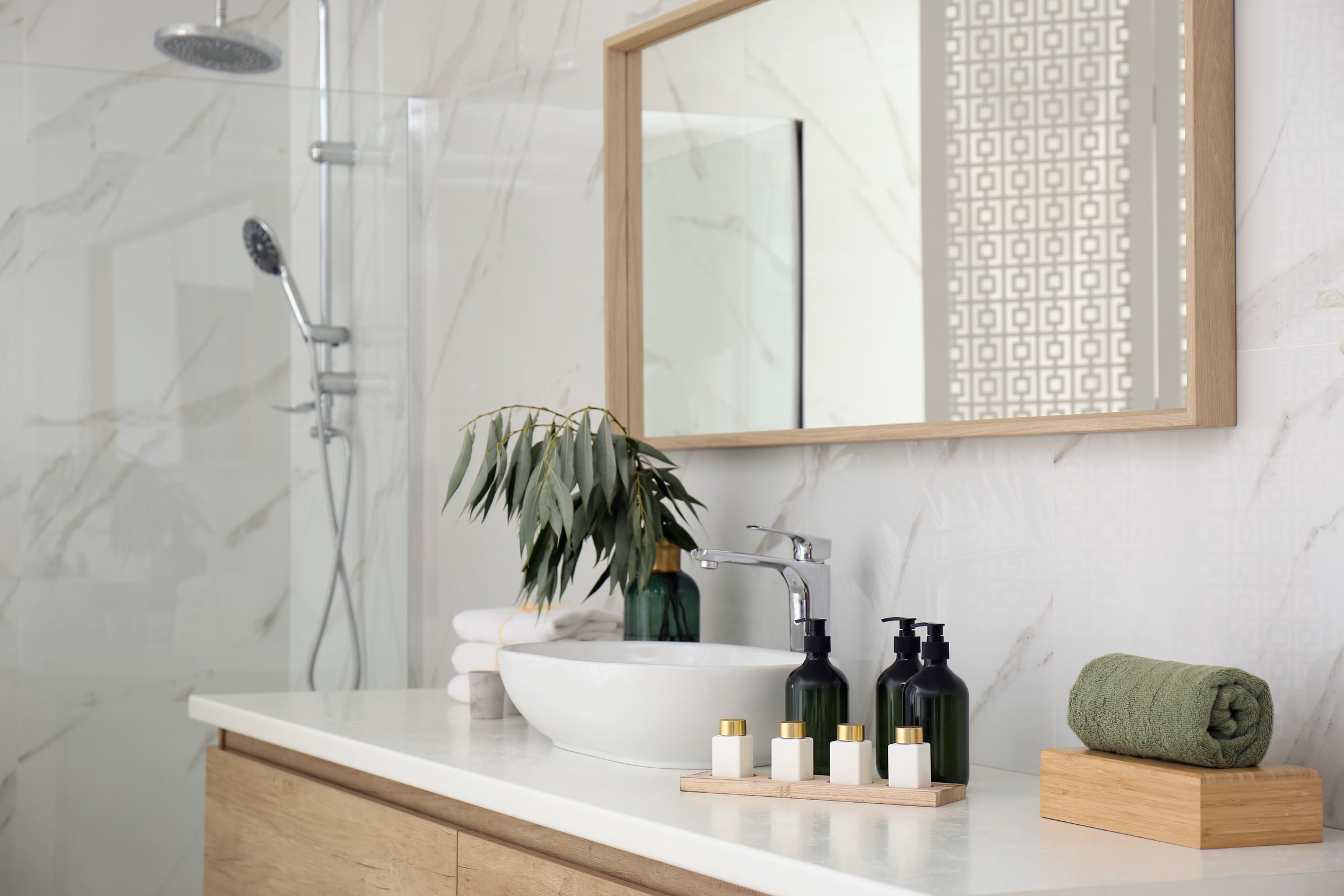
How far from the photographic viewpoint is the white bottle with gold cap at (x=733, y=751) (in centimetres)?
122

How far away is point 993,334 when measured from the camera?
1440 millimetres

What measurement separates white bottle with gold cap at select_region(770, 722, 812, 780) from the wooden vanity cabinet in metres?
0.16

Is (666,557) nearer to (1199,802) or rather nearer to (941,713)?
(941,713)

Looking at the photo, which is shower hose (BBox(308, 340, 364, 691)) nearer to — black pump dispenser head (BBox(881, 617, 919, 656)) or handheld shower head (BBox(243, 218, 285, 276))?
handheld shower head (BBox(243, 218, 285, 276))

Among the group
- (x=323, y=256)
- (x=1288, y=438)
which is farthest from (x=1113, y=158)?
(x=323, y=256)

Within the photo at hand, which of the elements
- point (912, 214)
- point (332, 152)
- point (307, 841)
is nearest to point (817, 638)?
point (912, 214)

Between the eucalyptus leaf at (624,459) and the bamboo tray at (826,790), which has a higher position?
the eucalyptus leaf at (624,459)

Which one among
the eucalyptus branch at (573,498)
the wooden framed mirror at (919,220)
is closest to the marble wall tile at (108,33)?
the wooden framed mirror at (919,220)

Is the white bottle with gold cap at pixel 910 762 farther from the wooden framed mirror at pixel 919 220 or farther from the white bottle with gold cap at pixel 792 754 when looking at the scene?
the wooden framed mirror at pixel 919 220

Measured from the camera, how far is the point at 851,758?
46.6 inches

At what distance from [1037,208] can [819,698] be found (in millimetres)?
535

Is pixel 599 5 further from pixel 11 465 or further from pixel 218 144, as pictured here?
pixel 11 465

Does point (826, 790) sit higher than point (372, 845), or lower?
higher

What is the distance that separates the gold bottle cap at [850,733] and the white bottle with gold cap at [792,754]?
33 millimetres
